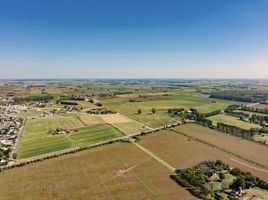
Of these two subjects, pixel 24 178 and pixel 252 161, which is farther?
pixel 252 161

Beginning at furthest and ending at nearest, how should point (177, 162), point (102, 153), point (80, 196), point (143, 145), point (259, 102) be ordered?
point (259, 102) → point (143, 145) → point (102, 153) → point (177, 162) → point (80, 196)

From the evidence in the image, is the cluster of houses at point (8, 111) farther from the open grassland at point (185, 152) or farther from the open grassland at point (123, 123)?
the open grassland at point (185, 152)

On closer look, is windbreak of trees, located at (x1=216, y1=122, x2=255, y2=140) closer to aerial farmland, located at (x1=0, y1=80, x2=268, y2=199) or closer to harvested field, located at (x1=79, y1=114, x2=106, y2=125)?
aerial farmland, located at (x1=0, y1=80, x2=268, y2=199)

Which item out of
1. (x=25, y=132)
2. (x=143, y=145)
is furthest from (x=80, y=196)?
(x=25, y=132)

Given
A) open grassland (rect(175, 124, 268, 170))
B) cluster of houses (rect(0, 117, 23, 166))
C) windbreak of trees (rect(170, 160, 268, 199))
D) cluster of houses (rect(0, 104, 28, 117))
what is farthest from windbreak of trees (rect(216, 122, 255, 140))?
cluster of houses (rect(0, 104, 28, 117))

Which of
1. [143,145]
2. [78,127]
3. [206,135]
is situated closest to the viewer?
[143,145]

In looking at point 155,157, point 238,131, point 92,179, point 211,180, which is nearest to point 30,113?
point 155,157

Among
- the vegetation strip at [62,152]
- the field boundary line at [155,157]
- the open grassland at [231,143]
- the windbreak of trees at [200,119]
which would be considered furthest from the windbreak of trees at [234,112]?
the field boundary line at [155,157]

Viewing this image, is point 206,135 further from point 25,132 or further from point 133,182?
point 25,132
